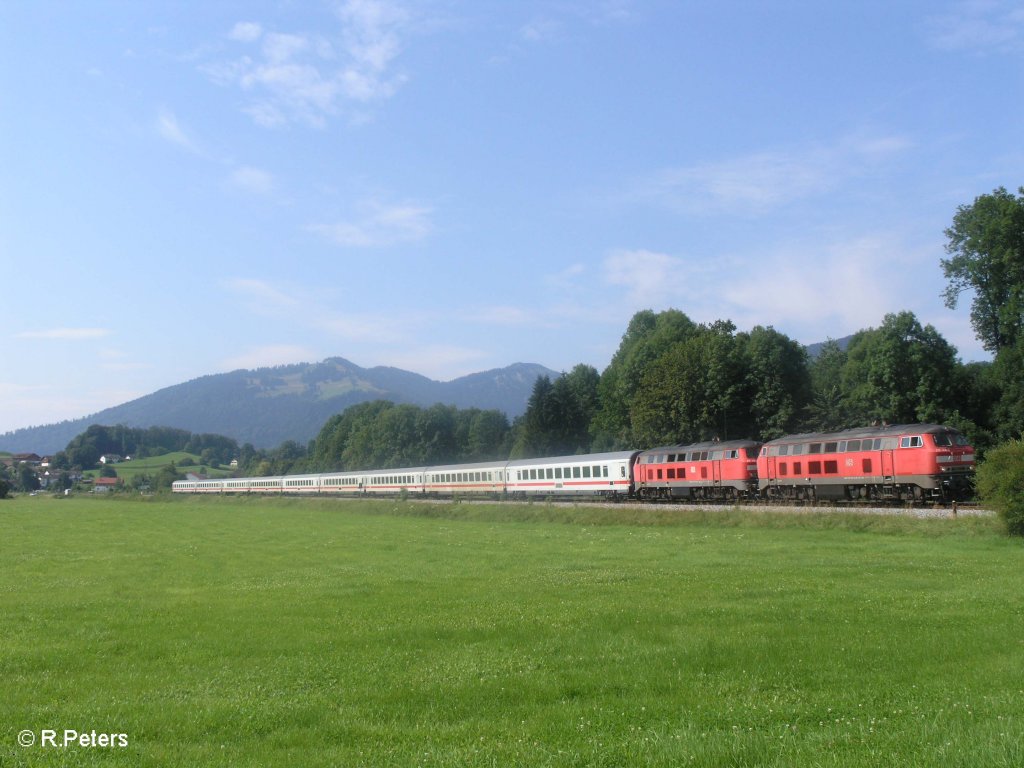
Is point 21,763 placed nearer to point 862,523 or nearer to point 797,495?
point 862,523

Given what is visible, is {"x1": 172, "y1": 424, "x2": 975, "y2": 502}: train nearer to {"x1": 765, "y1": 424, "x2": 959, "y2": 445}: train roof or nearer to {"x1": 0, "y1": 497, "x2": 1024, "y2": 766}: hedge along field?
{"x1": 765, "y1": 424, "x2": 959, "y2": 445}: train roof

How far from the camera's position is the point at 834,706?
31.9 ft

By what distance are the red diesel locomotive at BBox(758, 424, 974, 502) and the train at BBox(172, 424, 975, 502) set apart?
1.7 inches

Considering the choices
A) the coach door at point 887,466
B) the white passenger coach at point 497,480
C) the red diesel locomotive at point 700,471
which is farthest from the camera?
the white passenger coach at point 497,480

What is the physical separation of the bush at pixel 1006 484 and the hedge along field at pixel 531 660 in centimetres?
226

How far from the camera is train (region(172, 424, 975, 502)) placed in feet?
120

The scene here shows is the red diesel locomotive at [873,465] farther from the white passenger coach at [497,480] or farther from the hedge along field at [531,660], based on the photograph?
the white passenger coach at [497,480]

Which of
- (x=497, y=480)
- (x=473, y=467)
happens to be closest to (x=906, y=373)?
(x=497, y=480)

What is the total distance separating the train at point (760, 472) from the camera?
36.7 metres

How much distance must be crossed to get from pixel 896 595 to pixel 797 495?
1110 inches

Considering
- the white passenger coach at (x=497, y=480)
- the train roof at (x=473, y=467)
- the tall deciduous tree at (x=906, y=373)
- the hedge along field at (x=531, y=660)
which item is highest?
the tall deciduous tree at (x=906, y=373)

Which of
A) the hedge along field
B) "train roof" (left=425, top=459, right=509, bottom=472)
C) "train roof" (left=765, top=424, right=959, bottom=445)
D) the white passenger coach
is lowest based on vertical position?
the hedge along field

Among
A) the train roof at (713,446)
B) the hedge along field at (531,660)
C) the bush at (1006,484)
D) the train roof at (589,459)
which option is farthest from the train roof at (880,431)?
the train roof at (589,459)

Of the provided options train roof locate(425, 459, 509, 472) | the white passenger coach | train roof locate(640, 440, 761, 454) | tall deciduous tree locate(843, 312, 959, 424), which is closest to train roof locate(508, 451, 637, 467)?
the white passenger coach
